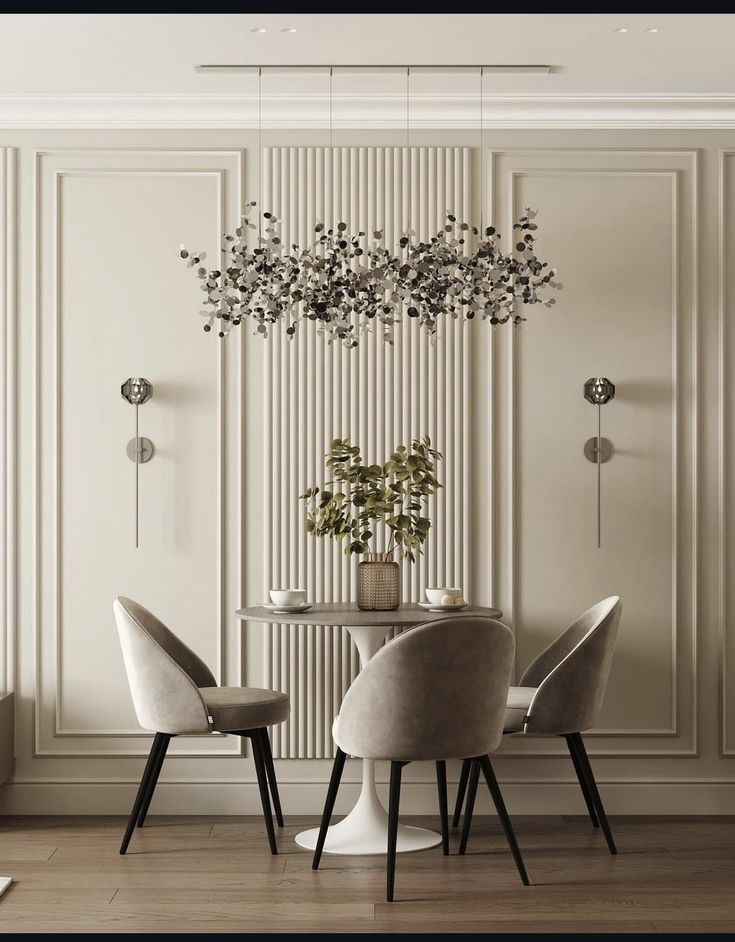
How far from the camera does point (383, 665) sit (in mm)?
3371

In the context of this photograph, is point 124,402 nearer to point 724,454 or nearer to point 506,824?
point 506,824

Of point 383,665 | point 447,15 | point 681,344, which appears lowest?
point 383,665

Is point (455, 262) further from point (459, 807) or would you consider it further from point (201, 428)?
point (459, 807)

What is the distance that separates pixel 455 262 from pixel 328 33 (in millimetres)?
907

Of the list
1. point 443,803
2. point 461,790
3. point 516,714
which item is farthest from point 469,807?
point 516,714

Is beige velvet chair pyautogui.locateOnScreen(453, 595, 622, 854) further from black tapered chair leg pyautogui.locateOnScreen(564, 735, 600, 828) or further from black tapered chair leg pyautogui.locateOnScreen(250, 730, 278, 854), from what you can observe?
black tapered chair leg pyautogui.locateOnScreen(250, 730, 278, 854)

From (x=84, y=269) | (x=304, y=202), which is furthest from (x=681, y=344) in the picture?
(x=84, y=269)

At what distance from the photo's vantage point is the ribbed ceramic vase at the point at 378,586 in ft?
13.0

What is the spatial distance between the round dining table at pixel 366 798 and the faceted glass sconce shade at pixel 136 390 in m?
1.01

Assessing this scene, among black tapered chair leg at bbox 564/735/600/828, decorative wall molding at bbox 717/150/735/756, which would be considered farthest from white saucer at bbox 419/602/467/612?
decorative wall molding at bbox 717/150/735/756

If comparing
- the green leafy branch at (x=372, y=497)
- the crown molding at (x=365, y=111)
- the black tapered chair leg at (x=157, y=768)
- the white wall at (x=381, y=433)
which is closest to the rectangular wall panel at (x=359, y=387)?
the white wall at (x=381, y=433)

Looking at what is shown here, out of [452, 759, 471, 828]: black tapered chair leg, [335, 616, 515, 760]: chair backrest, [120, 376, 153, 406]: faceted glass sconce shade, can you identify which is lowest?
[452, 759, 471, 828]: black tapered chair leg

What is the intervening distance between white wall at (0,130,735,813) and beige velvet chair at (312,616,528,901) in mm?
1005

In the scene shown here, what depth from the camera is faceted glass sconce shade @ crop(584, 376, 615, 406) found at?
14.5 feet
